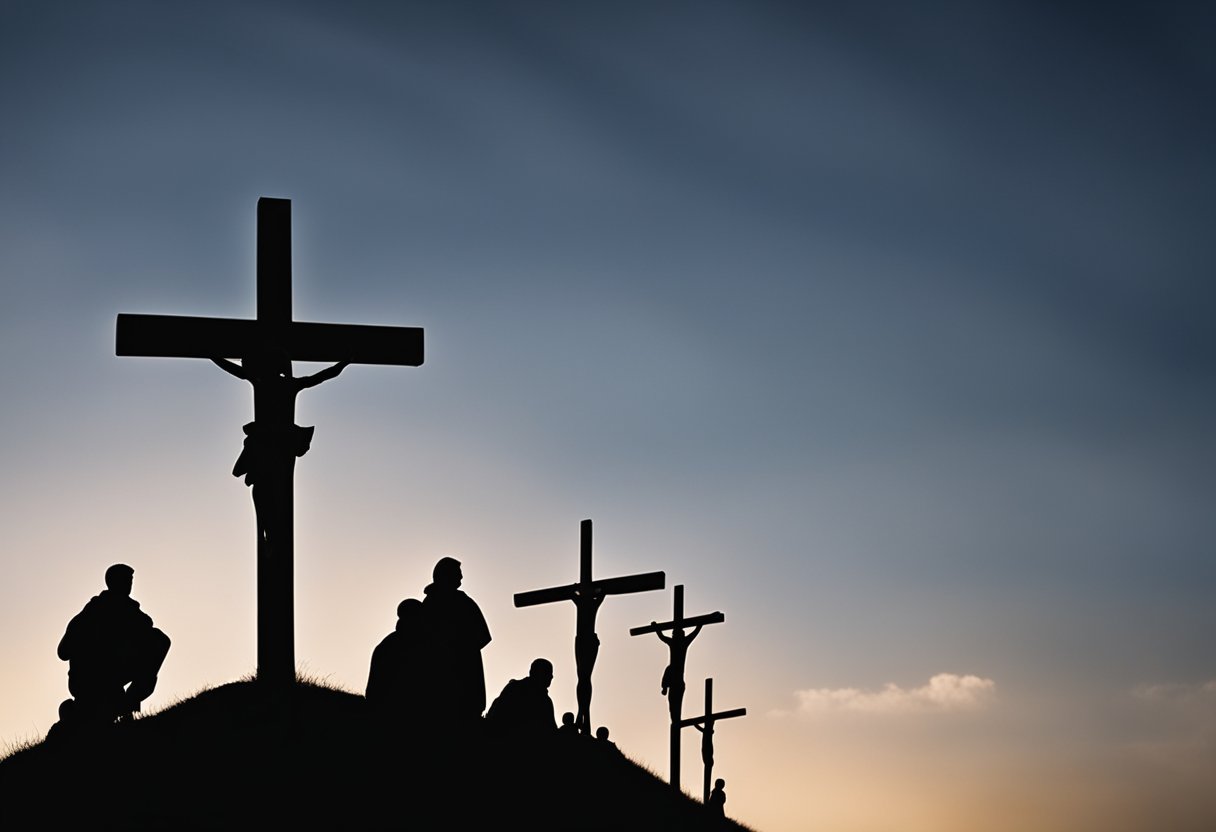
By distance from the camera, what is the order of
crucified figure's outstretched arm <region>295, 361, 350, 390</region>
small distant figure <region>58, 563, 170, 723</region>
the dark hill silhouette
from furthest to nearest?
crucified figure's outstretched arm <region>295, 361, 350, 390</region> < small distant figure <region>58, 563, 170, 723</region> < the dark hill silhouette

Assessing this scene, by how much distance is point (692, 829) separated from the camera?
15141 millimetres

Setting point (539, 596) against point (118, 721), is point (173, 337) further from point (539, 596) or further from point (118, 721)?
point (539, 596)

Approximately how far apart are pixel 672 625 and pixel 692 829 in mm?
14132

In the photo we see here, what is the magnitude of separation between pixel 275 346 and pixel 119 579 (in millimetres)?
2721

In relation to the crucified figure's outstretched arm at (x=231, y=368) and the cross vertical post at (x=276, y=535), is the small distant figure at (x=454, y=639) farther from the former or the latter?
the crucified figure's outstretched arm at (x=231, y=368)

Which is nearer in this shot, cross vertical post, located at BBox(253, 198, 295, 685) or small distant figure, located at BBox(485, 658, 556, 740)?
cross vertical post, located at BBox(253, 198, 295, 685)

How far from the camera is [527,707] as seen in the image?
14977 millimetres

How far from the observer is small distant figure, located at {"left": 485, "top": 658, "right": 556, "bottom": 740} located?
1463 cm

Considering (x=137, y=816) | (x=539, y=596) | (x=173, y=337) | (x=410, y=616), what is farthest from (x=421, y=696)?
(x=539, y=596)

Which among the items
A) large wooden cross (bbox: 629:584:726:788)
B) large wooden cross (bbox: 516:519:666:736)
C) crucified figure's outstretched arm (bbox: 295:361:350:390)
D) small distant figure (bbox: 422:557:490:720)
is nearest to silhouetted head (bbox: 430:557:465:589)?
small distant figure (bbox: 422:557:490:720)

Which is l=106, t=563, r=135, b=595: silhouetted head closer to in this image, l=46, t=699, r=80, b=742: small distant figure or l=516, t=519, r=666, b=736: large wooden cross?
l=46, t=699, r=80, b=742: small distant figure

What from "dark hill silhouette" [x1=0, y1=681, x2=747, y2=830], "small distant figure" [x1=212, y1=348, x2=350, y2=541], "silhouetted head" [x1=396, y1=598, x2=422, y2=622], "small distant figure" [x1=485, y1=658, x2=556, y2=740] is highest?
"small distant figure" [x1=212, y1=348, x2=350, y2=541]

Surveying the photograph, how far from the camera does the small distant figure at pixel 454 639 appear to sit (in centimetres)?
1352

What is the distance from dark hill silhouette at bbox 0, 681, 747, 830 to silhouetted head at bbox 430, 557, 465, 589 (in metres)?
1.47
